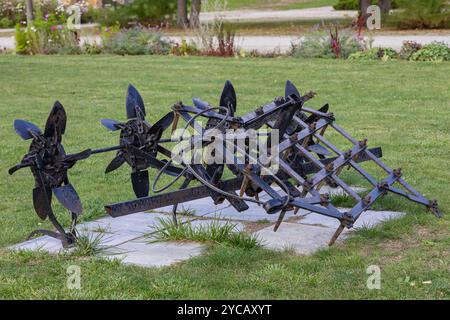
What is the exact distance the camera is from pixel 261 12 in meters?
42.8

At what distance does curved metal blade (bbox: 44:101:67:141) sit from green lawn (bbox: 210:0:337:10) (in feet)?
135

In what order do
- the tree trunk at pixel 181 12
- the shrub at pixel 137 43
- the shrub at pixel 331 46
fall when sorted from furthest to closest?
the tree trunk at pixel 181 12 → the shrub at pixel 137 43 → the shrub at pixel 331 46

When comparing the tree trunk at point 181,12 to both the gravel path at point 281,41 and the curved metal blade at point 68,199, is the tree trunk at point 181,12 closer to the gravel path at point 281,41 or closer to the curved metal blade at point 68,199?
the gravel path at point 281,41

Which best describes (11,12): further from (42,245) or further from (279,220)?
(279,220)

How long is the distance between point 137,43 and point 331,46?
5417mm

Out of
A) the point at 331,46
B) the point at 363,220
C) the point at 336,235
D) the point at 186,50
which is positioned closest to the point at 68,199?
the point at 336,235

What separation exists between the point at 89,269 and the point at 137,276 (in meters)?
0.37

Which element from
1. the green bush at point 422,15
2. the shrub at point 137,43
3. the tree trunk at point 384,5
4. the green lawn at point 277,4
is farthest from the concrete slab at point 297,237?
the green lawn at point 277,4

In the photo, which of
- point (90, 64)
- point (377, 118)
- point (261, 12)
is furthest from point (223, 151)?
point (261, 12)

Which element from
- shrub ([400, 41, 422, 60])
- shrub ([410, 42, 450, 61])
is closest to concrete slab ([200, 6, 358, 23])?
shrub ([400, 41, 422, 60])

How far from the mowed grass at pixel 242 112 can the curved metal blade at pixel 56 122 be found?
0.82 m

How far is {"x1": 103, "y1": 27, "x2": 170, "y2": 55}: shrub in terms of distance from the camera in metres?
21.2

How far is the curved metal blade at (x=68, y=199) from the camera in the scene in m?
5.46

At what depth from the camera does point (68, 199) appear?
18.0 feet
